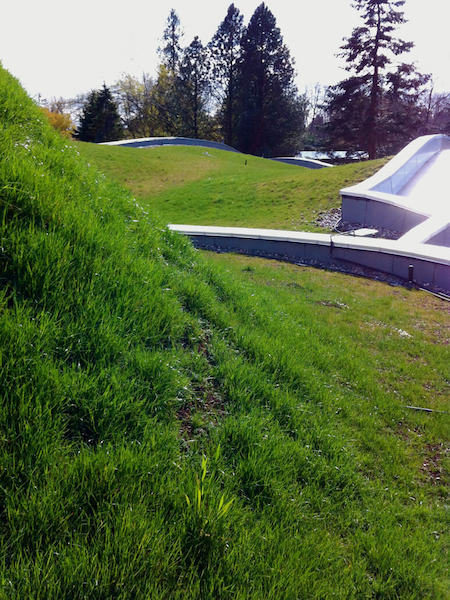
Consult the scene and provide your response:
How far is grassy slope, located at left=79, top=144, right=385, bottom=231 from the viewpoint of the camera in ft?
53.2

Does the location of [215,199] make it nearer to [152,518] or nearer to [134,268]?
[134,268]

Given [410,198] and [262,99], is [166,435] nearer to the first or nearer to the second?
[410,198]

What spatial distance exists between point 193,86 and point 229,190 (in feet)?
135

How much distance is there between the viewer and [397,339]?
222 inches

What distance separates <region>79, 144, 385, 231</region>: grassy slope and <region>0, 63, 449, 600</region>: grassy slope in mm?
9969

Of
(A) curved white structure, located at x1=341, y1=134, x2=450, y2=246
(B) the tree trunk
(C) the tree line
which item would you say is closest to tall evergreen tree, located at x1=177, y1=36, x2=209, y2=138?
(C) the tree line

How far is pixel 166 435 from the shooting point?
2.12m

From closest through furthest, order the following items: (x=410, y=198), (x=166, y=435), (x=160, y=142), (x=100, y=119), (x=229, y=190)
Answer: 1. (x=166, y=435)
2. (x=410, y=198)
3. (x=229, y=190)
4. (x=160, y=142)
5. (x=100, y=119)

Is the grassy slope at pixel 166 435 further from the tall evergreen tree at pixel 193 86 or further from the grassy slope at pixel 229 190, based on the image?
the tall evergreen tree at pixel 193 86

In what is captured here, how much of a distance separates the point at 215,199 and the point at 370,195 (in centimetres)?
793

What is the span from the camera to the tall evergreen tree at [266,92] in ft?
156

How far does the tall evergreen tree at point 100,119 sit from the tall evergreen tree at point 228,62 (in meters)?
14.9

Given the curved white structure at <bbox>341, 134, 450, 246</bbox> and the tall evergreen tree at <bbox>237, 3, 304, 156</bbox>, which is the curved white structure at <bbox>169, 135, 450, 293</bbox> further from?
the tall evergreen tree at <bbox>237, 3, 304, 156</bbox>

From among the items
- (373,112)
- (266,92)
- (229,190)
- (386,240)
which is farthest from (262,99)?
(386,240)
